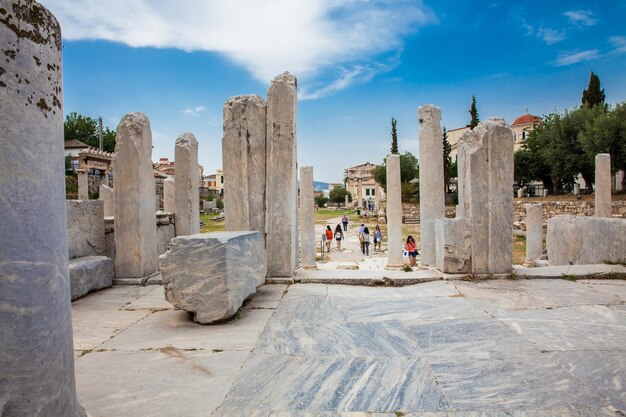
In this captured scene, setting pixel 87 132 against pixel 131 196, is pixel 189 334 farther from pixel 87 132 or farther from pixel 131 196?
pixel 87 132

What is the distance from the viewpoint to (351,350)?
333cm

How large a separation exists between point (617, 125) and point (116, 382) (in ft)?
106

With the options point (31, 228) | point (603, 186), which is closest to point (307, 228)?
point (31, 228)

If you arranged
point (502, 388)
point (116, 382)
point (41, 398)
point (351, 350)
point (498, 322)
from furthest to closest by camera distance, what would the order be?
point (498, 322)
point (351, 350)
point (116, 382)
point (502, 388)
point (41, 398)

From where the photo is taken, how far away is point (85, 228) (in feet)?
20.9

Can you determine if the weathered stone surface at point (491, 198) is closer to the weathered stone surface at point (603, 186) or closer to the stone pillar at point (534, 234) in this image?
the stone pillar at point (534, 234)

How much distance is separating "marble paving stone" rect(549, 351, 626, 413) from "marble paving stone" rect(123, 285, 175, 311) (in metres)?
4.25

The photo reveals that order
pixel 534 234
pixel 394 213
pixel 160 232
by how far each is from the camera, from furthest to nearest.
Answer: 1. pixel 534 234
2. pixel 394 213
3. pixel 160 232

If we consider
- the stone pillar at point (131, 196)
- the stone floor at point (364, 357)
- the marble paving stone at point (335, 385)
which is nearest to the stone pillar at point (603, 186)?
the stone floor at point (364, 357)

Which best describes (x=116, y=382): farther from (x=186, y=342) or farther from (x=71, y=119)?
(x=71, y=119)

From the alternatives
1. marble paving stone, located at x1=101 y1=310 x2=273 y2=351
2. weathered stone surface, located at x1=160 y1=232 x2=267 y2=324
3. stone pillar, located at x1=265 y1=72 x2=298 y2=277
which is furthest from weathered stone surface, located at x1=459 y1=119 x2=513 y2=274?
weathered stone surface, located at x1=160 y1=232 x2=267 y2=324

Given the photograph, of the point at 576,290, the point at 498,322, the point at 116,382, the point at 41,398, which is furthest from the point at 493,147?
the point at 41,398

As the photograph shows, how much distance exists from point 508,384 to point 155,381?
2.55 metres

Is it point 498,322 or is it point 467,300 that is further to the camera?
point 467,300
